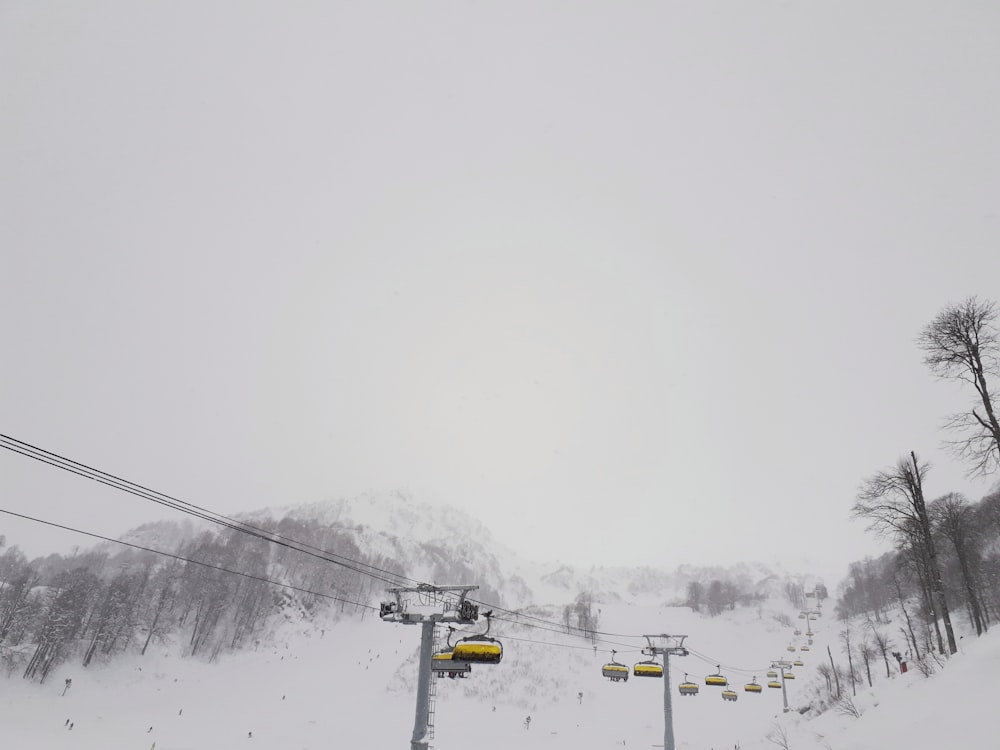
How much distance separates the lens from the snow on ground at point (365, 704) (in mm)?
38938

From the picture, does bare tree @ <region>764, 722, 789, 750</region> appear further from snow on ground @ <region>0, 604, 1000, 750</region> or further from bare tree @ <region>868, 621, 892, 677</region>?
bare tree @ <region>868, 621, 892, 677</region>

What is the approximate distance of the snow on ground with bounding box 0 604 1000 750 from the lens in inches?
1533

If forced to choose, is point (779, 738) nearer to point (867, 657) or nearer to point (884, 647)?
point (884, 647)

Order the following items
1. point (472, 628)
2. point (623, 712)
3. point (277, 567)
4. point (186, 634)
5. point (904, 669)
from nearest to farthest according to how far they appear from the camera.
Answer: point (904, 669), point (623, 712), point (186, 634), point (472, 628), point (277, 567)

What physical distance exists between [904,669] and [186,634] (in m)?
76.7

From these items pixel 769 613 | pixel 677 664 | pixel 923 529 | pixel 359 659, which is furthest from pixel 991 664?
pixel 769 613


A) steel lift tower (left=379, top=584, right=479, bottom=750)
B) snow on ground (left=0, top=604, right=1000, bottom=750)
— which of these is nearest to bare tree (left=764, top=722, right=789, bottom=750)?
snow on ground (left=0, top=604, right=1000, bottom=750)

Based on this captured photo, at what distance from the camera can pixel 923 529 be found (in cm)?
2258

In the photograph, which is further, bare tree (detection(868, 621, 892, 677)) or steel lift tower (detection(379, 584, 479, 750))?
bare tree (detection(868, 621, 892, 677))

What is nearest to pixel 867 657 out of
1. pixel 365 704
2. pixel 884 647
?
pixel 884 647

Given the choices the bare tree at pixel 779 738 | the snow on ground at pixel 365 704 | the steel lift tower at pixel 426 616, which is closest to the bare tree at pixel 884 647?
the snow on ground at pixel 365 704

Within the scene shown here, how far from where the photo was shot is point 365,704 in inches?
2030

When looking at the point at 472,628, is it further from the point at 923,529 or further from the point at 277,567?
the point at 923,529

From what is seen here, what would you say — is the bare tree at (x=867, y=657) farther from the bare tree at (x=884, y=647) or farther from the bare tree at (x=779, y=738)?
the bare tree at (x=779, y=738)
